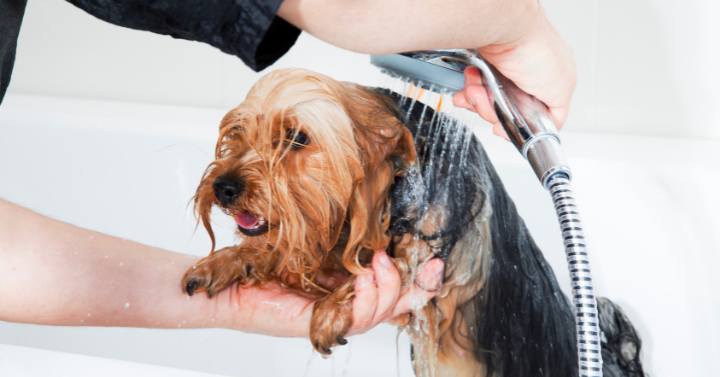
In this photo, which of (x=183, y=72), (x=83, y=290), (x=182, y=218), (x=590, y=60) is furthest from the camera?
(x=183, y=72)

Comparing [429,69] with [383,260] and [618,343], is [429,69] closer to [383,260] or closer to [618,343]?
[383,260]

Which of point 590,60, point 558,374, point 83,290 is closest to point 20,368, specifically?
point 83,290

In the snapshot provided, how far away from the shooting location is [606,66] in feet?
4.42

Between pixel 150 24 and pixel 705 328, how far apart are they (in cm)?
87

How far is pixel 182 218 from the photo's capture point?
124 cm

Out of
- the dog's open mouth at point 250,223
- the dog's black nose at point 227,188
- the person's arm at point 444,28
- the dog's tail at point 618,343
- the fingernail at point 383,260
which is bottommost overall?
→ the dog's tail at point 618,343

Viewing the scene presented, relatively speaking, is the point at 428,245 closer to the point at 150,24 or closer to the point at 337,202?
the point at 337,202

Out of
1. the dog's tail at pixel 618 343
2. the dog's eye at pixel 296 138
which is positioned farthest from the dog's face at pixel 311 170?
the dog's tail at pixel 618 343

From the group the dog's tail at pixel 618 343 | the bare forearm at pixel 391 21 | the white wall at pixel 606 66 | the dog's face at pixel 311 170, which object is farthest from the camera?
the white wall at pixel 606 66

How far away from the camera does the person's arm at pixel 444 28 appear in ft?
1.77

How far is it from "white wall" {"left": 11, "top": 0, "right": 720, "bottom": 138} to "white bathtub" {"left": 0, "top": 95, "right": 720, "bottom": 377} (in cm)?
7

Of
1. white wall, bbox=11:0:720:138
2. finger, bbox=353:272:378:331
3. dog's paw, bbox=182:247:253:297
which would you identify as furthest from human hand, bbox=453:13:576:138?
white wall, bbox=11:0:720:138

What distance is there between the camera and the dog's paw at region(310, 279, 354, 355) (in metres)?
0.97

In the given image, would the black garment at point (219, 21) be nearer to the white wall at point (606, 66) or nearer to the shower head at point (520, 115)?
the shower head at point (520, 115)
